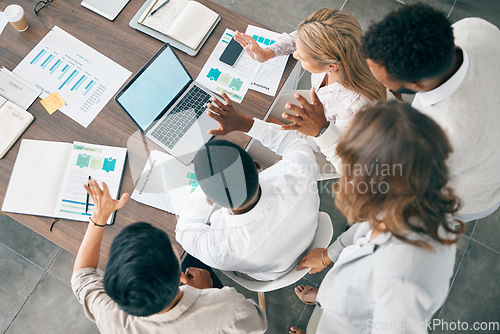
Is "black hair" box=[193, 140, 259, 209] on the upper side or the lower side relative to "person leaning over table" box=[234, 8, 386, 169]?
lower

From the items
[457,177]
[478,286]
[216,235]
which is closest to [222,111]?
[216,235]

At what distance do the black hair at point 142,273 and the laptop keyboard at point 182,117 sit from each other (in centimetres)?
58

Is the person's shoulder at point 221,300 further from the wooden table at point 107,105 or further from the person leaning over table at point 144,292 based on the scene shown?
the wooden table at point 107,105

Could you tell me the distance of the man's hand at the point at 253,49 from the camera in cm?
178

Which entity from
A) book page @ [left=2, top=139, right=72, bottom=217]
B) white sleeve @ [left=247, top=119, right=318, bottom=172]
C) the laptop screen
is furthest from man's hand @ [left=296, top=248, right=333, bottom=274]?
book page @ [left=2, top=139, right=72, bottom=217]

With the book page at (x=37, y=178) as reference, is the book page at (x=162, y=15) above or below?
above

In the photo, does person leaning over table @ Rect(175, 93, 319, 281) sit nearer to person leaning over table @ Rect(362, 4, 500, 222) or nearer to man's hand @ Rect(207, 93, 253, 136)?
man's hand @ Rect(207, 93, 253, 136)

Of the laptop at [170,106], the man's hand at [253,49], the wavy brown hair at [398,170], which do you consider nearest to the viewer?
the wavy brown hair at [398,170]

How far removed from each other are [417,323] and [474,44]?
0.92m

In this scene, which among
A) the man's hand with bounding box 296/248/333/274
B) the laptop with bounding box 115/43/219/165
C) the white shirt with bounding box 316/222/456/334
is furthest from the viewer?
the laptop with bounding box 115/43/219/165

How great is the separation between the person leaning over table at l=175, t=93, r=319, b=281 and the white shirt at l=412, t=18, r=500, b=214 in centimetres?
49

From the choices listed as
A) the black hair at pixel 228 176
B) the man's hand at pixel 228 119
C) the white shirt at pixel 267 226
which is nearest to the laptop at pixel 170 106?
the man's hand at pixel 228 119

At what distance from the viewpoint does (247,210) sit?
1372mm

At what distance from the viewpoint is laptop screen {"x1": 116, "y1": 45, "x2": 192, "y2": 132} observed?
163 cm
